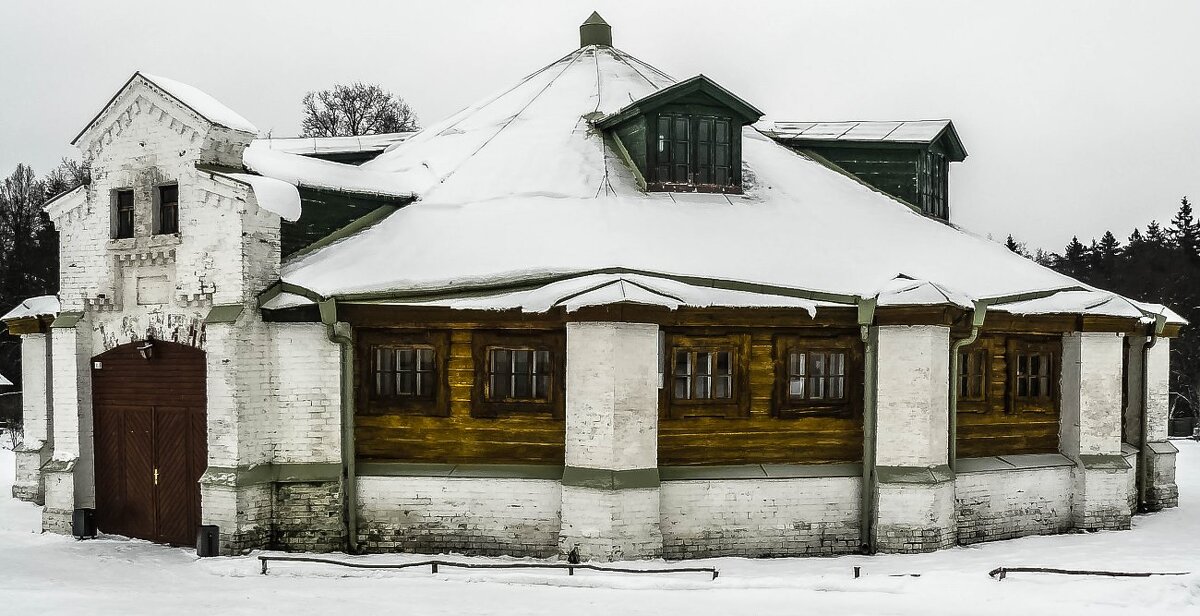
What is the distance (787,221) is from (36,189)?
45287 mm

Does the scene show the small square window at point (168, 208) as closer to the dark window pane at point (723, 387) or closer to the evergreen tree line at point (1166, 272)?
the dark window pane at point (723, 387)

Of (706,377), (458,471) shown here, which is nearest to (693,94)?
(706,377)

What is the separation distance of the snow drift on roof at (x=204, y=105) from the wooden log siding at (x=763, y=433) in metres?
6.45

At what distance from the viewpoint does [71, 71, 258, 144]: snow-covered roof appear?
37.1 feet

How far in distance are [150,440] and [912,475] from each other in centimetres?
982

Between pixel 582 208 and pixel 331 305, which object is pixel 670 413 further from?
pixel 331 305

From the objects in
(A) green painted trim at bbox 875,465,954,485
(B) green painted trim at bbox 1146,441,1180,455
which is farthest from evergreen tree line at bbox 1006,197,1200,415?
(A) green painted trim at bbox 875,465,954,485

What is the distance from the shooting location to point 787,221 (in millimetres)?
12602

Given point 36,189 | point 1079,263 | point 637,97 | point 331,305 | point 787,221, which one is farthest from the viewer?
point 1079,263

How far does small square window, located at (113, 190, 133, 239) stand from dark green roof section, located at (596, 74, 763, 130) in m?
6.91

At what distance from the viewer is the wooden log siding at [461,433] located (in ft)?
36.3

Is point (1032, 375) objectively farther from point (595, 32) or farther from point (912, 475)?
point (595, 32)

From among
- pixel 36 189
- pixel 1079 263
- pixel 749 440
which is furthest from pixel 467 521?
pixel 1079 263

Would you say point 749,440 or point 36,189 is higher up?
point 36,189
